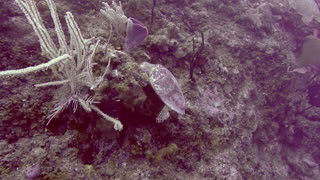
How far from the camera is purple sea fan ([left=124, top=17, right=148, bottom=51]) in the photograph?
93.7 inches

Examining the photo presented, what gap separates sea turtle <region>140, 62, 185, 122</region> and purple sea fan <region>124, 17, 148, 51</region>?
47 centimetres

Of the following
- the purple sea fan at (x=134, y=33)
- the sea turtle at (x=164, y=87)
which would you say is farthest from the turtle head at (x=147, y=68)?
the purple sea fan at (x=134, y=33)

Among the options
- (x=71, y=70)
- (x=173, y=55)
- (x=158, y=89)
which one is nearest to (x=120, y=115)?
(x=158, y=89)

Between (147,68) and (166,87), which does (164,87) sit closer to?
(166,87)

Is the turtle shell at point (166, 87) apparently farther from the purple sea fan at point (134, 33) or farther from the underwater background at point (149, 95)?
the purple sea fan at point (134, 33)

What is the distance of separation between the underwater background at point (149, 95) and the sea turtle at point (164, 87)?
0.04 feet

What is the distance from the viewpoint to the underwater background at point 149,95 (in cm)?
167

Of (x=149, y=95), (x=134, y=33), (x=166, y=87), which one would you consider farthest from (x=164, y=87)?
(x=134, y=33)

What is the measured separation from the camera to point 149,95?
6.68 ft

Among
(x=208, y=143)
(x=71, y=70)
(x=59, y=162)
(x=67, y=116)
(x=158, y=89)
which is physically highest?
(x=71, y=70)

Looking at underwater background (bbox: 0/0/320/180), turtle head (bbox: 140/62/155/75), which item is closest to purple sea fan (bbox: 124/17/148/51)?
underwater background (bbox: 0/0/320/180)

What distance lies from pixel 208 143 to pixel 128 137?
104 centimetres

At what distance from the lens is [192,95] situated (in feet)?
8.63

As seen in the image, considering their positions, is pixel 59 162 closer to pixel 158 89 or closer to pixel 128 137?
pixel 128 137
